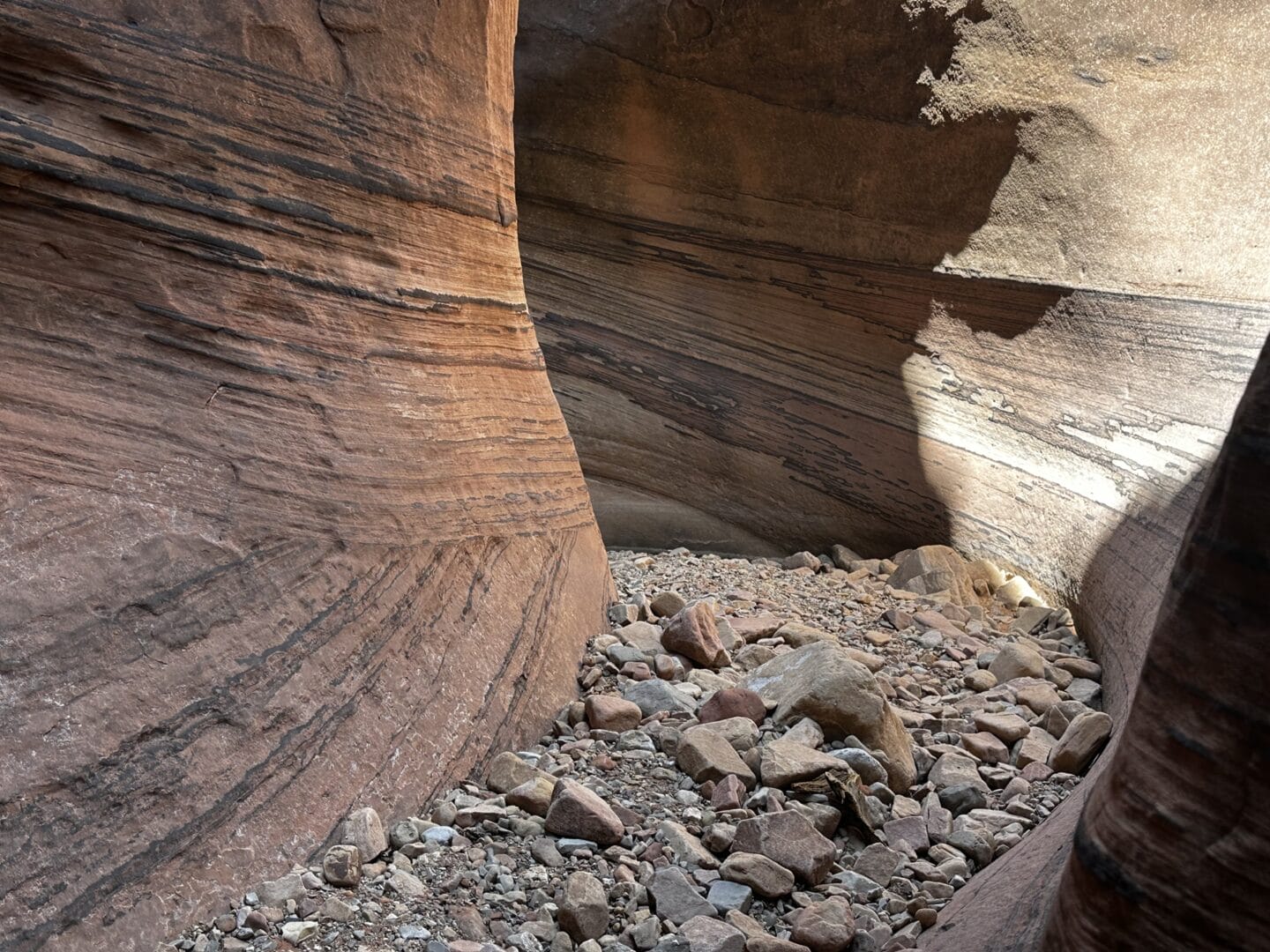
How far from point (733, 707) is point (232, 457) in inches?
51.3

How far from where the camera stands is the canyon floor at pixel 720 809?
1867 mm

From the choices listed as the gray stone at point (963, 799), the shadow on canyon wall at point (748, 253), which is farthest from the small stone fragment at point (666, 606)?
the shadow on canyon wall at point (748, 253)

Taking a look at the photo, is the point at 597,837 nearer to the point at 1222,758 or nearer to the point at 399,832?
the point at 399,832

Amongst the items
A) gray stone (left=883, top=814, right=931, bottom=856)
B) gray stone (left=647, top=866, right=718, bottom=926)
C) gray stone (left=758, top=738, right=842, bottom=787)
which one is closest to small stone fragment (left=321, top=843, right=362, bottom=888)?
gray stone (left=647, top=866, right=718, bottom=926)

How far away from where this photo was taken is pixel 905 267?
16.7 feet

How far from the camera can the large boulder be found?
255 centimetres

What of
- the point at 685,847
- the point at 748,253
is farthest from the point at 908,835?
the point at 748,253

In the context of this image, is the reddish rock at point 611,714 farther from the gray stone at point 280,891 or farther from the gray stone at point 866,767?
the gray stone at point 280,891

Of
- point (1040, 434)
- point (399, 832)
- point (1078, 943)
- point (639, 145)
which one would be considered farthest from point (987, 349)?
point (1078, 943)

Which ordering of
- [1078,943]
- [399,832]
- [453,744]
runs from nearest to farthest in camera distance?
[1078,943] < [399,832] < [453,744]

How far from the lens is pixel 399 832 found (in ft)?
6.86

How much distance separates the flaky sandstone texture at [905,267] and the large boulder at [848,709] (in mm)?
961

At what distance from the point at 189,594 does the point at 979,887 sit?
1556 mm

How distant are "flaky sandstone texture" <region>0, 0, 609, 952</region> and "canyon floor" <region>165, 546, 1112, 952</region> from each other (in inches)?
5.5
